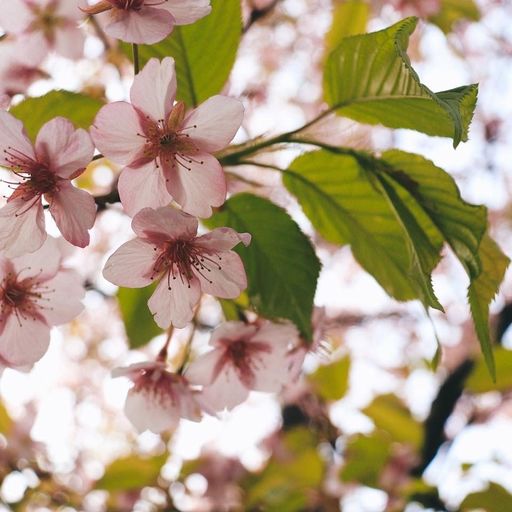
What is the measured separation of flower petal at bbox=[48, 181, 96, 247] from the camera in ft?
2.02

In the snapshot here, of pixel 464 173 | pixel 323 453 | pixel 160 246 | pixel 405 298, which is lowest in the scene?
pixel 464 173

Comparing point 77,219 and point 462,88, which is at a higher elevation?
point 462,88

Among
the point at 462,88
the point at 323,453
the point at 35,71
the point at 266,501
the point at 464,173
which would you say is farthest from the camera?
the point at 464,173

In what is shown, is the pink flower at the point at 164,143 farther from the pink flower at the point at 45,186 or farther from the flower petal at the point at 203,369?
the flower petal at the point at 203,369

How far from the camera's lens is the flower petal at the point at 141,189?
62cm

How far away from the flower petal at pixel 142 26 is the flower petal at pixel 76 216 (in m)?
0.15

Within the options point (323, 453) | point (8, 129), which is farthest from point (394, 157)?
point (323, 453)

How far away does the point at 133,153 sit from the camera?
0.64 meters

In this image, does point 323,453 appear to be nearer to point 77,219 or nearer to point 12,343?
point 12,343

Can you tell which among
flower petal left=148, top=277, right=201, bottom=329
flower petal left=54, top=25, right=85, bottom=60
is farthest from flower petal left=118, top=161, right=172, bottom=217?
flower petal left=54, top=25, right=85, bottom=60

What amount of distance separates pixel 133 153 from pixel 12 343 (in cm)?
26

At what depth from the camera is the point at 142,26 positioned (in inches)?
24.6

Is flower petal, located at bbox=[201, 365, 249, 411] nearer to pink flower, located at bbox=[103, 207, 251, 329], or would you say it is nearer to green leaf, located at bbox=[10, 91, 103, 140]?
pink flower, located at bbox=[103, 207, 251, 329]

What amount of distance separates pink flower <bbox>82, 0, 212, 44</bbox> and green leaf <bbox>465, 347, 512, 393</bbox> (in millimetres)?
1074
